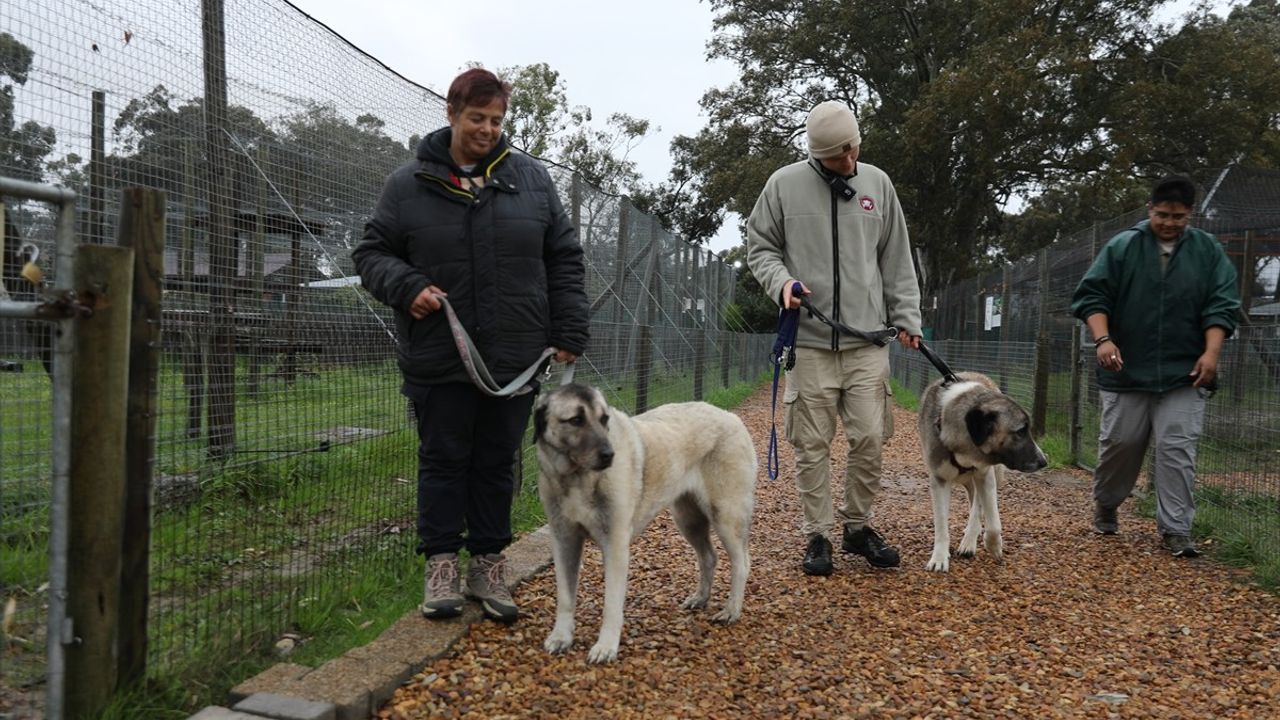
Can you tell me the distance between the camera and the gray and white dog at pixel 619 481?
345 cm

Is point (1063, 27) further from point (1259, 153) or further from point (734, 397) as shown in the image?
point (734, 397)

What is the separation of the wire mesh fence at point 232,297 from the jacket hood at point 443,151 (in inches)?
31.8

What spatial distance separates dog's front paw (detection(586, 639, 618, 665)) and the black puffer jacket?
1.11m

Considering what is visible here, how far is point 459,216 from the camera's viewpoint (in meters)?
3.56

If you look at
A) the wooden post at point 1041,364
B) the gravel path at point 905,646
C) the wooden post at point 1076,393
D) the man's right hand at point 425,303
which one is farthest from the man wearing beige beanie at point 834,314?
the wooden post at point 1041,364

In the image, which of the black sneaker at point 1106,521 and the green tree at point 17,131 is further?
the black sneaker at point 1106,521

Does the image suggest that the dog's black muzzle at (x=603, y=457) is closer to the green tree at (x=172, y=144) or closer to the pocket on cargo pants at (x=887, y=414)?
the green tree at (x=172, y=144)

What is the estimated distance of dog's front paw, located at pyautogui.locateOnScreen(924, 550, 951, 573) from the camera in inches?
194

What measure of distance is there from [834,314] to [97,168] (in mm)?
3376

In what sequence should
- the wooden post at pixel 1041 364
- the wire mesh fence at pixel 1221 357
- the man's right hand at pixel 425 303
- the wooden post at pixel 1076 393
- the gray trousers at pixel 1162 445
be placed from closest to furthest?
1. the man's right hand at pixel 425 303
2. the wire mesh fence at pixel 1221 357
3. the gray trousers at pixel 1162 445
4. the wooden post at pixel 1076 393
5. the wooden post at pixel 1041 364

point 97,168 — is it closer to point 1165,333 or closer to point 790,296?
point 790,296

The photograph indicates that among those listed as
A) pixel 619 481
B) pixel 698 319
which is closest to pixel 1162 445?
pixel 619 481

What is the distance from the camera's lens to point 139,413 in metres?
2.65

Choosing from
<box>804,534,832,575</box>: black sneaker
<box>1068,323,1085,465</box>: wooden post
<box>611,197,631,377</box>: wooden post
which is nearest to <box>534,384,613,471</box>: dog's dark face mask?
<box>804,534,832,575</box>: black sneaker
